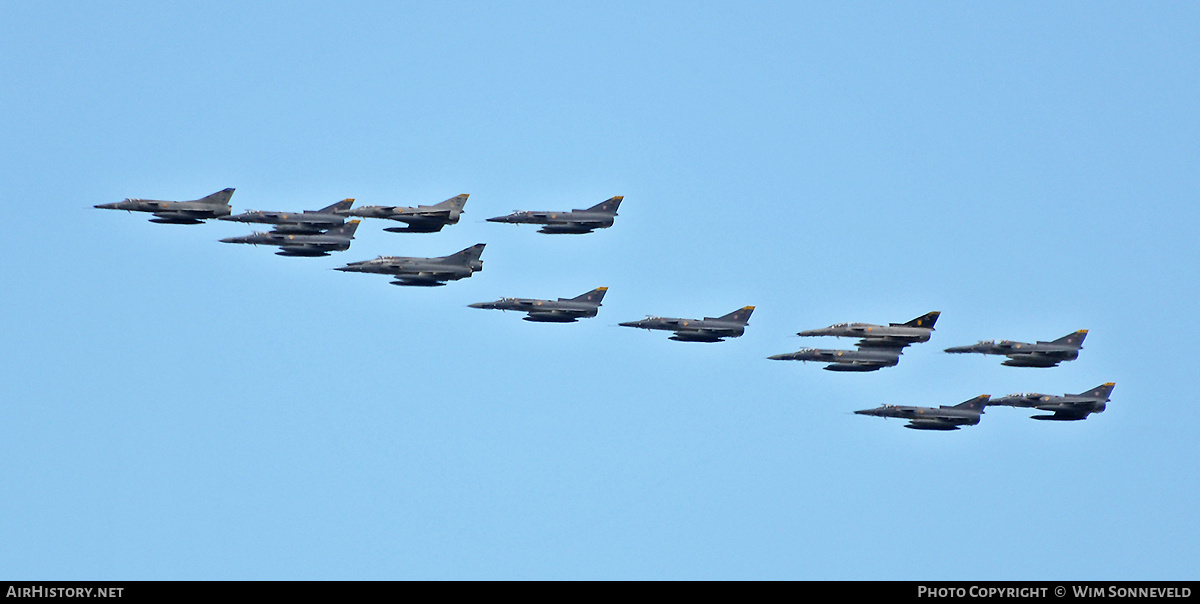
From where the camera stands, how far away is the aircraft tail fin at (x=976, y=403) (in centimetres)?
14338

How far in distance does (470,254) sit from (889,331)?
100 ft

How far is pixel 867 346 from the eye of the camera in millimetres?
144000

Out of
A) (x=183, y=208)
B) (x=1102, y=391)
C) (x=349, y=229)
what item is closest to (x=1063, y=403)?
(x=1102, y=391)

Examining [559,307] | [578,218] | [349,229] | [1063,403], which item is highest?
[578,218]

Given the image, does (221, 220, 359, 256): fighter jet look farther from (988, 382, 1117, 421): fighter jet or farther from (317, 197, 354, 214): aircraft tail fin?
(988, 382, 1117, 421): fighter jet

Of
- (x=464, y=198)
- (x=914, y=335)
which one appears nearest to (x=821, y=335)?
(x=914, y=335)

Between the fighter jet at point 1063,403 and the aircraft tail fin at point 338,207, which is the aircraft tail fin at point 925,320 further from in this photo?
the aircraft tail fin at point 338,207

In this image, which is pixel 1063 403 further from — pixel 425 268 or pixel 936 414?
pixel 425 268

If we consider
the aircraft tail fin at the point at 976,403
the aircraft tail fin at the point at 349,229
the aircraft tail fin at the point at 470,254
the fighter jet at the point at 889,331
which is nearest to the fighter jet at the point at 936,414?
the aircraft tail fin at the point at 976,403
